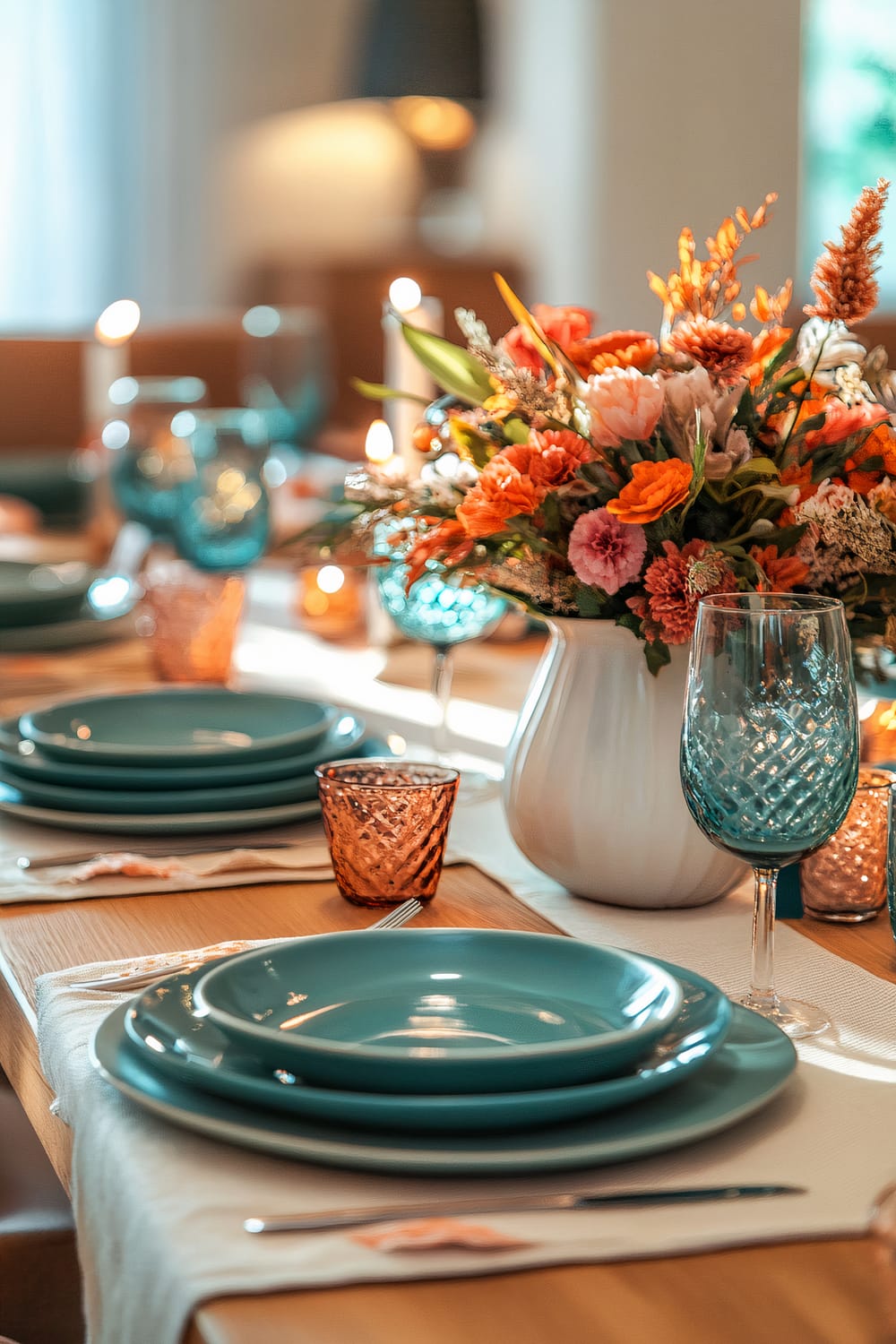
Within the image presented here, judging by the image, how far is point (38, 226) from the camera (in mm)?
4648

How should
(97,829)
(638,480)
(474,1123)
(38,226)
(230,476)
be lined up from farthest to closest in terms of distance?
(38,226), (230,476), (97,829), (638,480), (474,1123)

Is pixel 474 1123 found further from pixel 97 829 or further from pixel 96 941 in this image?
pixel 97 829

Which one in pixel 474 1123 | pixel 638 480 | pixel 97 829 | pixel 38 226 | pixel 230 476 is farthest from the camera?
pixel 38 226

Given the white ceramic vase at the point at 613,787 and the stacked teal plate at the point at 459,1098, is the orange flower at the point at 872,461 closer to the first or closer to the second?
the white ceramic vase at the point at 613,787

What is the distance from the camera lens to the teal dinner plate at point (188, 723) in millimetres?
1013

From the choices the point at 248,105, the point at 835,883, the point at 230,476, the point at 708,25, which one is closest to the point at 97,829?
the point at 835,883

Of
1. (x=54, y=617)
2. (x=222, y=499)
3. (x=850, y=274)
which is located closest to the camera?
(x=850, y=274)

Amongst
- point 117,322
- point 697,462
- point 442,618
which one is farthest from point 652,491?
point 117,322

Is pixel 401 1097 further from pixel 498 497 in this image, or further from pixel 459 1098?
pixel 498 497

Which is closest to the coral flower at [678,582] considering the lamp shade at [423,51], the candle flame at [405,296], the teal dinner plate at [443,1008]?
the teal dinner plate at [443,1008]

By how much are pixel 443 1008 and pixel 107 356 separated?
2015 millimetres

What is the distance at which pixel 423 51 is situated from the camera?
395cm

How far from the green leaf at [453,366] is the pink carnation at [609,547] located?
0.49 feet

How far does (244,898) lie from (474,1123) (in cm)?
37
